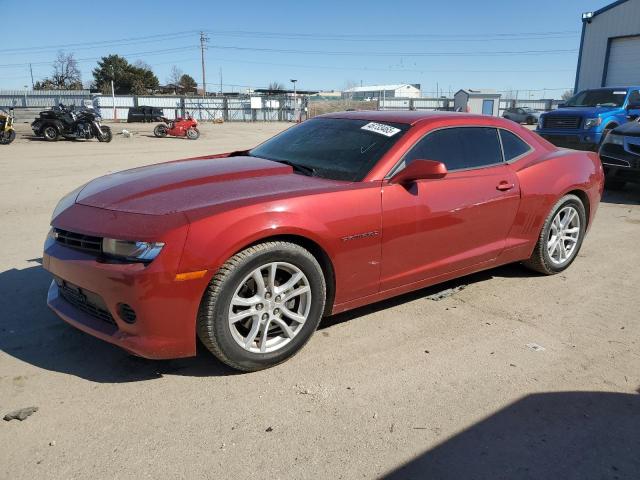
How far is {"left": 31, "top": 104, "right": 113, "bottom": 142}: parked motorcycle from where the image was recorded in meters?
20.4

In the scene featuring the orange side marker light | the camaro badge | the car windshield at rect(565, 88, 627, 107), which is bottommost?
the orange side marker light

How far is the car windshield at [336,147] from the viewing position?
142 inches

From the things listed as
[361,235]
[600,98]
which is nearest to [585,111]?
[600,98]

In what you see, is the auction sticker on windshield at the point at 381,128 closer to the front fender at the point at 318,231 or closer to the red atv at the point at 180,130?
the front fender at the point at 318,231

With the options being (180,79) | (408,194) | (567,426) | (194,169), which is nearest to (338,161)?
(408,194)

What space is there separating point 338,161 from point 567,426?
85.6 inches

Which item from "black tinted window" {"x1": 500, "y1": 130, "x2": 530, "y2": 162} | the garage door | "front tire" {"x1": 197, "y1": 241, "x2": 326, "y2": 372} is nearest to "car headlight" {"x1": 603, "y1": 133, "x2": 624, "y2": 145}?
"black tinted window" {"x1": 500, "y1": 130, "x2": 530, "y2": 162}

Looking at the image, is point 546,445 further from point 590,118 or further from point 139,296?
point 590,118

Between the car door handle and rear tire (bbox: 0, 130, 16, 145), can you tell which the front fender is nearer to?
the car door handle

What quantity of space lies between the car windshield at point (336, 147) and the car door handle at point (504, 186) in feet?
3.06

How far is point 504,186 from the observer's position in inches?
164

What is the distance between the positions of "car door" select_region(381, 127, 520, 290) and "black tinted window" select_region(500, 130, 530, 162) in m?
0.08

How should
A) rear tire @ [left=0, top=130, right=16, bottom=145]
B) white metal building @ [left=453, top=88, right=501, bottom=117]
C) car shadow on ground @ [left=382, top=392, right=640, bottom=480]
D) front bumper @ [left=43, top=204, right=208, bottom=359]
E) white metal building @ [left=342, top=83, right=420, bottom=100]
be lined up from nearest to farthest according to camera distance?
car shadow on ground @ [left=382, top=392, right=640, bottom=480]
front bumper @ [left=43, top=204, right=208, bottom=359]
rear tire @ [left=0, top=130, right=16, bottom=145]
white metal building @ [left=453, top=88, right=501, bottom=117]
white metal building @ [left=342, top=83, right=420, bottom=100]

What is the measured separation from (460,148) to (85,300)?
2.89 meters
